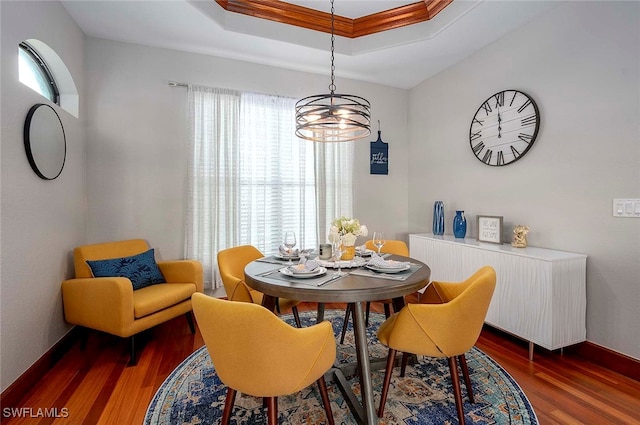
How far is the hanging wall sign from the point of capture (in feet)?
13.7

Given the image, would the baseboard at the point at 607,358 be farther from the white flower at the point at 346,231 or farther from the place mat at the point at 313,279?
the place mat at the point at 313,279

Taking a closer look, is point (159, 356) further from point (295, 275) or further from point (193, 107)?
point (193, 107)

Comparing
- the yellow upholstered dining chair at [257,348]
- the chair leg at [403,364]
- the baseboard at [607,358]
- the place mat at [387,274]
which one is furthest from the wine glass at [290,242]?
the baseboard at [607,358]

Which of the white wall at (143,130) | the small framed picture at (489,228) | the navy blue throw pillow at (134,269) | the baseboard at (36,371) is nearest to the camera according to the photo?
the baseboard at (36,371)

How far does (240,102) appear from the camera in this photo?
3443mm

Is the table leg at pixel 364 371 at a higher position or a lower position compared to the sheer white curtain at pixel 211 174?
lower

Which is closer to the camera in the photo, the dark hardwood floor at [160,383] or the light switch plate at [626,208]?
the dark hardwood floor at [160,383]

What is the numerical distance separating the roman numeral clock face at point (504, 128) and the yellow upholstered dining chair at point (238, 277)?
2400 mm

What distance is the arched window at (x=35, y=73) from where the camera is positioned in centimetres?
224

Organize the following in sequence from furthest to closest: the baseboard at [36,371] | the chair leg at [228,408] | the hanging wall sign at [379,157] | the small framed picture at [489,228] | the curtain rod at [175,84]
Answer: the hanging wall sign at [379,157], the curtain rod at [175,84], the small framed picture at [489,228], the baseboard at [36,371], the chair leg at [228,408]

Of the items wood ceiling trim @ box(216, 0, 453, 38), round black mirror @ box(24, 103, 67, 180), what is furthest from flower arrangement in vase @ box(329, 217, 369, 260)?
wood ceiling trim @ box(216, 0, 453, 38)

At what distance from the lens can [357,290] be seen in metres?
1.49

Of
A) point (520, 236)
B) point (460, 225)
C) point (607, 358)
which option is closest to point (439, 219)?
point (460, 225)

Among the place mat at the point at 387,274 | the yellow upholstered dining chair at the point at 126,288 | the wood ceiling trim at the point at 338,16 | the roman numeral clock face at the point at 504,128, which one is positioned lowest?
the yellow upholstered dining chair at the point at 126,288
